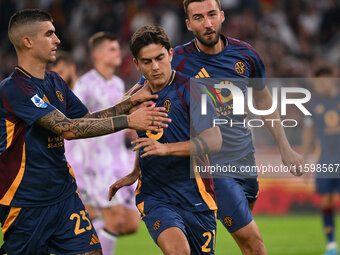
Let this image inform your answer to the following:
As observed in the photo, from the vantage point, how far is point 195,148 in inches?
177

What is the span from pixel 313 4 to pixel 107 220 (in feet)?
34.7

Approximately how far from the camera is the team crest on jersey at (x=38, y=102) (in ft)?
14.9

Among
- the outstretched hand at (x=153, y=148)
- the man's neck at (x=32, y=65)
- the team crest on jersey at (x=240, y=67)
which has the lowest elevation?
the outstretched hand at (x=153, y=148)

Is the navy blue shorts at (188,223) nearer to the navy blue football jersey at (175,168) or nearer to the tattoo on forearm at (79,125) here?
the navy blue football jersey at (175,168)

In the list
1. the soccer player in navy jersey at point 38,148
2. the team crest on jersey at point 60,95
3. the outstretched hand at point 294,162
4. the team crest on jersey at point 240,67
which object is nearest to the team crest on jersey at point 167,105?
the soccer player in navy jersey at point 38,148

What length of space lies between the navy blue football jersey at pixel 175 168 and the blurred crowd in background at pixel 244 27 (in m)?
9.82

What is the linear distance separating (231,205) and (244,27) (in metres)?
10.4

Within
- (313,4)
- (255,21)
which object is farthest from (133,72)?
(313,4)

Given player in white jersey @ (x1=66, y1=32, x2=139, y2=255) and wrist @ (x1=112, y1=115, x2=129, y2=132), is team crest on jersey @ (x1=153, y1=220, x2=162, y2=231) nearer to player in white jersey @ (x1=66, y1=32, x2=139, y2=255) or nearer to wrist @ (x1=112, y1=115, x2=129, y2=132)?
wrist @ (x1=112, y1=115, x2=129, y2=132)

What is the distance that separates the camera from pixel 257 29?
50.9 ft

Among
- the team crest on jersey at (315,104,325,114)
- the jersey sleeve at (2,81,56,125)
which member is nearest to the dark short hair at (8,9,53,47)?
the jersey sleeve at (2,81,56,125)

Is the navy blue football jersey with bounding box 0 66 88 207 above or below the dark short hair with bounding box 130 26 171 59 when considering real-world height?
below

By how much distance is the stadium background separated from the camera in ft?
42.8

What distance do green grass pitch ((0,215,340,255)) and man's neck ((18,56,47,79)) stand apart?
5.16 m
